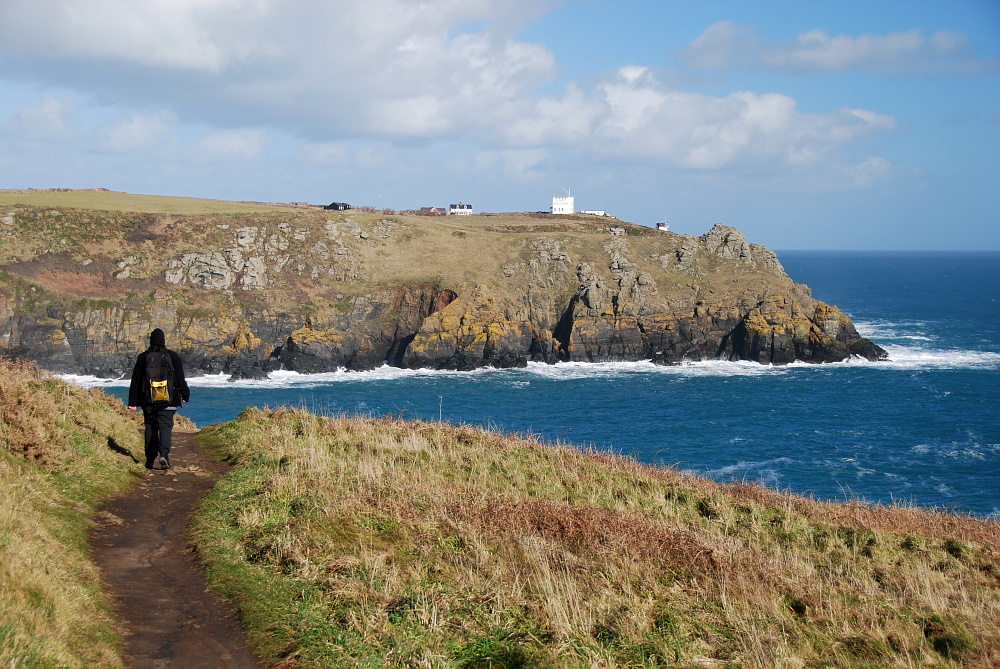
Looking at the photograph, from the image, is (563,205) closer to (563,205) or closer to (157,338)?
(563,205)

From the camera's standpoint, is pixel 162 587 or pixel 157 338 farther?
pixel 157 338

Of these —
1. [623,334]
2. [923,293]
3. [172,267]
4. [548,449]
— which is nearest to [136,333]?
[172,267]

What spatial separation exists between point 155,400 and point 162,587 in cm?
507

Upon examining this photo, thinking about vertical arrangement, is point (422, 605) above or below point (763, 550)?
above

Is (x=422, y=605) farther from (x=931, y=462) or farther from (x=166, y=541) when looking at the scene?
(x=931, y=462)

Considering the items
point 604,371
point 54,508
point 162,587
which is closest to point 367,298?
point 604,371

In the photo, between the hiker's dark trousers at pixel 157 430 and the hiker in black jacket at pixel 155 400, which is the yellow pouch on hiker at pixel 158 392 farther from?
the hiker's dark trousers at pixel 157 430

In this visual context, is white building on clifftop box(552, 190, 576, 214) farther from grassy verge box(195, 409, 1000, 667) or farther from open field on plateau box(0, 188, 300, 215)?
grassy verge box(195, 409, 1000, 667)

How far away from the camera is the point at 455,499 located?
10562 millimetres

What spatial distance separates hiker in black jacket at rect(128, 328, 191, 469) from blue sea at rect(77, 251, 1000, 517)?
12.0 meters

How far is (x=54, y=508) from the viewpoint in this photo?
9.19m

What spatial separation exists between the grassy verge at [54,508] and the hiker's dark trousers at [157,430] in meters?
0.35

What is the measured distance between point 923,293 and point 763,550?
14541 cm

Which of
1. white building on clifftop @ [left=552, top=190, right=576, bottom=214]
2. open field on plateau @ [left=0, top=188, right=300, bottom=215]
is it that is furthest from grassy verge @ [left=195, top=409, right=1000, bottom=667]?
white building on clifftop @ [left=552, top=190, right=576, bottom=214]
